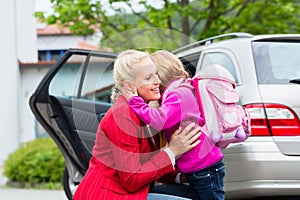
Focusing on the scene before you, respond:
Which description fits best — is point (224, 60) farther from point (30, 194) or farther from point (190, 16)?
point (190, 16)

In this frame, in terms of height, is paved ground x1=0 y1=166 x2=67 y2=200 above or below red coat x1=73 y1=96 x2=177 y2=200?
below

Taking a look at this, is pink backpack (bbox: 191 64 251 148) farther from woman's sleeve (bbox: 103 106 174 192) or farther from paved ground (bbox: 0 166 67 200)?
paved ground (bbox: 0 166 67 200)

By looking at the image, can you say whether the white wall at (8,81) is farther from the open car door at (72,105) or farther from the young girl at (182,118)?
the young girl at (182,118)

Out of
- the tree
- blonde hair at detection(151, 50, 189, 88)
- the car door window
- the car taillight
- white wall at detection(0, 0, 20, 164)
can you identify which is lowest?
white wall at detection(0, 0, 20, 164)

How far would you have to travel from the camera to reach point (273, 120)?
14.0 ft

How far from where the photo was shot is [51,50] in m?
23.4

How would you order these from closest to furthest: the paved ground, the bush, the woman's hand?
the woman's hand, the paved ground, the bush

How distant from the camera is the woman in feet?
9.30

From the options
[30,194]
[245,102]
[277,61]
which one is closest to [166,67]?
[245,102]

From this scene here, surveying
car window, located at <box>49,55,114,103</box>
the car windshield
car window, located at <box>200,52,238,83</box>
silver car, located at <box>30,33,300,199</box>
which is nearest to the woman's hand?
silver car, located at <box>30,33,300,199</box>

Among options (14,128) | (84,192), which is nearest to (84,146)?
(84,192)

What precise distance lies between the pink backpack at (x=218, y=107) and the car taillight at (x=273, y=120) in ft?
3.84

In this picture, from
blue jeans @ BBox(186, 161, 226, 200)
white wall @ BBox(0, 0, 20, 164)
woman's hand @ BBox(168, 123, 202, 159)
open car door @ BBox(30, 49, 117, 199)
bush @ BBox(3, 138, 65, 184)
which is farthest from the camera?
white wall @ BBox(0, 0, 20, 164)

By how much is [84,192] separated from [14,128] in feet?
44.4
